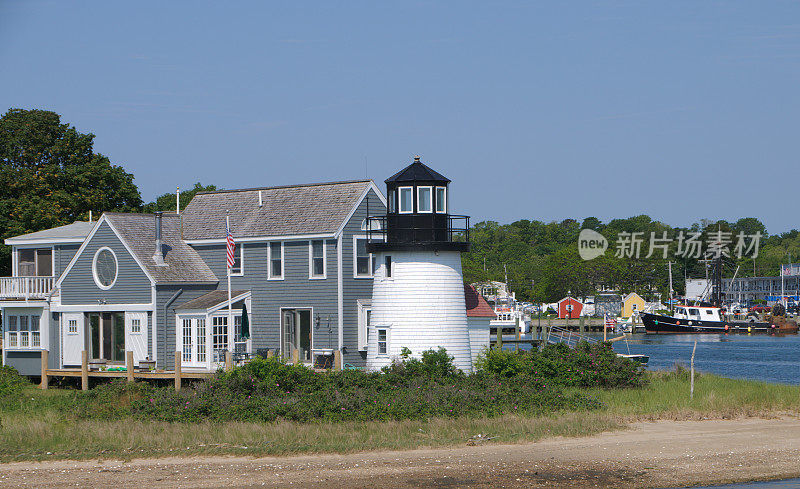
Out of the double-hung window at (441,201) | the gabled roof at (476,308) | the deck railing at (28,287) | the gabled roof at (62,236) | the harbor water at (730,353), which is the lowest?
the harbor water at (730,353)

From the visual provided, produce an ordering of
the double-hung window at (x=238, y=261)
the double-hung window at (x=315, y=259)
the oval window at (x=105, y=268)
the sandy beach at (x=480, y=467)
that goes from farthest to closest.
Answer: the double-hung window at (x=238, y=261)
the oval window at (x=105, y=268)
the double-hung window at (x=315, y=259)
the sandy beach at (x=480, y=467)

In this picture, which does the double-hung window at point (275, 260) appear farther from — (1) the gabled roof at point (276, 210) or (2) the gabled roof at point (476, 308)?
(2) the gabled roof at point (476, 308)

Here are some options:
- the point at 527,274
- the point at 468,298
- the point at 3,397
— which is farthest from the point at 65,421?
the point at 527,274

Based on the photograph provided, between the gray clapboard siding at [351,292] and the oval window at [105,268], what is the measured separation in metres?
9.62

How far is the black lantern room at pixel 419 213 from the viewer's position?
117 ft

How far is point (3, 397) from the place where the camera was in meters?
35.8

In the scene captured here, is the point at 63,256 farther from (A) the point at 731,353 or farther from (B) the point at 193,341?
(A) the point at 731,353

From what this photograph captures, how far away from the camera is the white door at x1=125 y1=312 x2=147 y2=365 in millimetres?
39031

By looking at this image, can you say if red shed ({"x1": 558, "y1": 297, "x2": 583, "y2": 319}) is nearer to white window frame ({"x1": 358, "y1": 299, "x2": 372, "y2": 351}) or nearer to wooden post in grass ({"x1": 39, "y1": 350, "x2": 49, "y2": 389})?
white window frame ({"x1": 358, "y1": 299, "x2": 372, "y2": 351})

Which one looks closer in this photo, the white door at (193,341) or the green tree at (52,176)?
the white door at (193,341)

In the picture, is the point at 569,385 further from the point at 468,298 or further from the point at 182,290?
the point at 182,290

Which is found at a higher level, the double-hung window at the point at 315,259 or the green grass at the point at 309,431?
the double-hung window at the point at 315,259

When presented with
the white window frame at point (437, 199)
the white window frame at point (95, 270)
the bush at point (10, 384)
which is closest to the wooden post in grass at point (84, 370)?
the bush at point (10, 384)

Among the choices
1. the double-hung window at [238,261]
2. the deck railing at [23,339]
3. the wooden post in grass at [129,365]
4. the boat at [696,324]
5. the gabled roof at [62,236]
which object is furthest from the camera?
the boat at [696,324]
